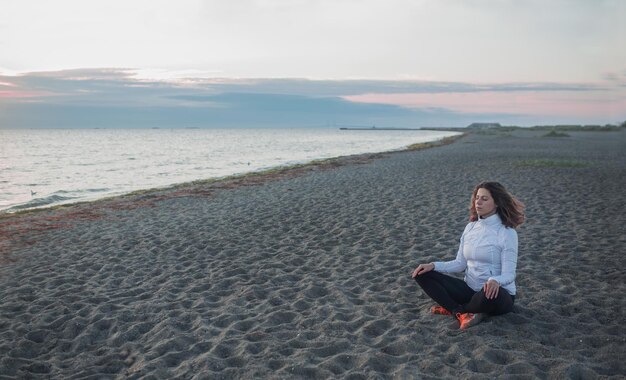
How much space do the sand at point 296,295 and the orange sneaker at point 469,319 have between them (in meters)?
0.07

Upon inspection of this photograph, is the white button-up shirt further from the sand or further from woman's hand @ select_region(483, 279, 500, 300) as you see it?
the sand

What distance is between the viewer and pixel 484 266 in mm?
5469

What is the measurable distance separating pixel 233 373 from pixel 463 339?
8.07ft

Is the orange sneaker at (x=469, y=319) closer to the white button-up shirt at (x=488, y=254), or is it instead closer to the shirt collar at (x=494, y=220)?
the white button-up shirt at (x=488, y=254)

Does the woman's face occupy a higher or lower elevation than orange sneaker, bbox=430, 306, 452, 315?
higher

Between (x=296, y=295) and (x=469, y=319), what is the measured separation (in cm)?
250

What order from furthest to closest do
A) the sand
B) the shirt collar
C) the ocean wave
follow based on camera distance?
the ocean wave → the shirt collar → the sand

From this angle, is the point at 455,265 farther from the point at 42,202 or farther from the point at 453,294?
the point at 42,202

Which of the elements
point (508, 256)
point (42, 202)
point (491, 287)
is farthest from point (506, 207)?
point (42, 202)

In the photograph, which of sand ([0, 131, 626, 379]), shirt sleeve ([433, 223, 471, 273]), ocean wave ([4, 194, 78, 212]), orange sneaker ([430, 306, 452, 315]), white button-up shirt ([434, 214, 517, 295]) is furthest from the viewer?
ocean wave ([4, 194, 78, 212])

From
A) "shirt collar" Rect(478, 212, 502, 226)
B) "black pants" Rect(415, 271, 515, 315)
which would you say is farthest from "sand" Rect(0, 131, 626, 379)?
"shirt collar" Rect(478, 212, 502, 226)

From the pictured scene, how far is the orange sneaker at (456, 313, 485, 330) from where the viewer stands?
5406 mm

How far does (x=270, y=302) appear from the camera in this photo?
6691 mm

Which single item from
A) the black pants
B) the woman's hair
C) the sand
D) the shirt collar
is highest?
the woman's hair
